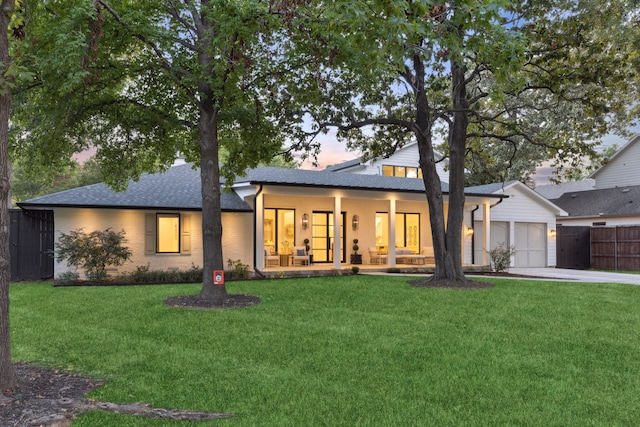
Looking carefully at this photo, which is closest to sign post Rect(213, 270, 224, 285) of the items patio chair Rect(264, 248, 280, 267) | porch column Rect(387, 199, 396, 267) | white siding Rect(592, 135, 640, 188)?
patio chair Rect(264, 248, 280, 267)

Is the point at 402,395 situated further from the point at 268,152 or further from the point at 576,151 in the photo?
the point at 576,151

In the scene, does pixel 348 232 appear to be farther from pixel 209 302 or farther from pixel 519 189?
pixel 209 302

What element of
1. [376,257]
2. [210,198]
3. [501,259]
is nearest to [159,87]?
[210,198]

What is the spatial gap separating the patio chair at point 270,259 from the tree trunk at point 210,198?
7.50 m

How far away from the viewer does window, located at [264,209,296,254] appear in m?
19.7

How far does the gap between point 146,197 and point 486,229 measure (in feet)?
44.2

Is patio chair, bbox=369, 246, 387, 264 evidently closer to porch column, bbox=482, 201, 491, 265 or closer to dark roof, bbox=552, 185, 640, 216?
porch column, bbox=482, 201, 491, 265

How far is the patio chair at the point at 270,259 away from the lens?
18516 mm

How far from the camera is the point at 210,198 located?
35.8 ft

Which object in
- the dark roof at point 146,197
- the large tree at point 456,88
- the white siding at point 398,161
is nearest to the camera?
the large tree at point 456,88

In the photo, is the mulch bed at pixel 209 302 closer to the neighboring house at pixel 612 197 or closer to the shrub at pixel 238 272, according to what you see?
the shrub at pixel 238 272

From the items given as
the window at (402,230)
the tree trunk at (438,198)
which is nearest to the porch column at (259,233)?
the tree trunk at (438,198)

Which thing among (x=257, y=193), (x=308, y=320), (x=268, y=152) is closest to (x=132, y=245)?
(x=257, y=193)

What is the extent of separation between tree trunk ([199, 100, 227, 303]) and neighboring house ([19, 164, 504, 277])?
213 inches
